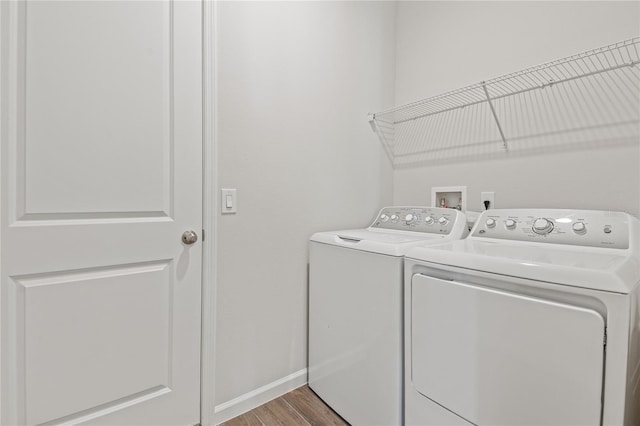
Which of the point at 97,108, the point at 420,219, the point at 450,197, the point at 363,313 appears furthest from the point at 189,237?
the point at 450,197

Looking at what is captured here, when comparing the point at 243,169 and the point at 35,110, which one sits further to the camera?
the point at 243,169

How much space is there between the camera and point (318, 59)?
1.78 meters

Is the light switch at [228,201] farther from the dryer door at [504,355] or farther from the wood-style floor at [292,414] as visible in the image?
the wood-style floor at [292,414]

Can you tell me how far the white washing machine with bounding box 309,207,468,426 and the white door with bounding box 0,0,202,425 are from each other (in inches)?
24.1

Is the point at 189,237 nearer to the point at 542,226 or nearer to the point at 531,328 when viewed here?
the point at 531,328

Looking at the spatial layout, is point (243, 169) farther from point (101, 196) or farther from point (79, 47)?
point (79, 47)

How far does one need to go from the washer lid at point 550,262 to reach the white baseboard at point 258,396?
40.9 inches

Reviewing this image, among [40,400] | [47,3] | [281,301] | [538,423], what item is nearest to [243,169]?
[281,301]

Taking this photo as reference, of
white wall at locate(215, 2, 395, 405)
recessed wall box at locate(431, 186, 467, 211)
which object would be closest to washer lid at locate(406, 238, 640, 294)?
recessed wall box at locate(431, 186, 467, 211)

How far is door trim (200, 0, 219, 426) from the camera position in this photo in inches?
54.4

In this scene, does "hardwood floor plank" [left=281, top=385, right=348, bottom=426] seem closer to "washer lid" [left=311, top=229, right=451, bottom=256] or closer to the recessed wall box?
"washer lid" [left=311, top=229, right=451, bottom=256]

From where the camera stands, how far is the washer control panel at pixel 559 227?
3.76 feet

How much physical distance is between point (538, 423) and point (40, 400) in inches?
63.6

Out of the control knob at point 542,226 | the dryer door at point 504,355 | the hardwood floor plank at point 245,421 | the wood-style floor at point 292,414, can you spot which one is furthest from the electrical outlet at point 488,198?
the hardwood floor plank at point 245,421
